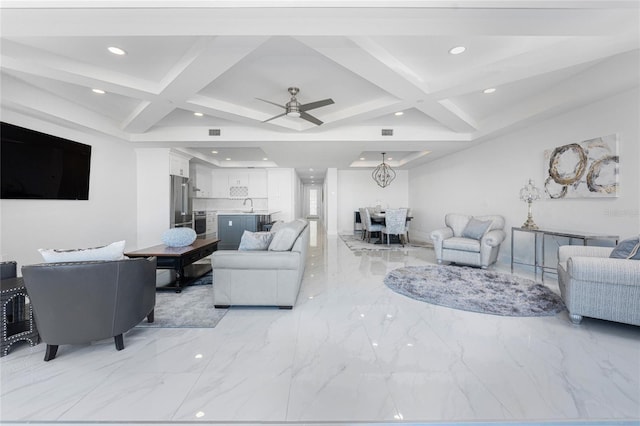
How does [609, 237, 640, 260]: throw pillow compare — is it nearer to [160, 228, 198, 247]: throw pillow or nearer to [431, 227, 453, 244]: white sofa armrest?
[431, 227, 453, 244]: white sofa armrest

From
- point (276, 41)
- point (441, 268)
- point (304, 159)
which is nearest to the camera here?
point (276, 41)

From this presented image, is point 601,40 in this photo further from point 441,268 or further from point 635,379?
point 441,268

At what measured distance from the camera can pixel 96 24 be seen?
1.92 m

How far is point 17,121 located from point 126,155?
1.96 m

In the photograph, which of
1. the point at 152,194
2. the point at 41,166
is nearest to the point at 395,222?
the point at 152,194

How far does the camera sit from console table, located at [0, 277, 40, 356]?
1895 millimetres

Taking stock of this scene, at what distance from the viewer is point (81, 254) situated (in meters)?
1.95

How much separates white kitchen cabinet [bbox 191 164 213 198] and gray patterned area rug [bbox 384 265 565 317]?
22.2 ft

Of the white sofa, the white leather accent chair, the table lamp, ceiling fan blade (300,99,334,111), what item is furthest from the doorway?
the white sofa

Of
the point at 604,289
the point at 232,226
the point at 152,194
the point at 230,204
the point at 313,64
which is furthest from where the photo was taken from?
the point at 230,204

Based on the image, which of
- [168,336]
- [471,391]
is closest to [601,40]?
[471,391]

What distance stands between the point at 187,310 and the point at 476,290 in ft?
11.1

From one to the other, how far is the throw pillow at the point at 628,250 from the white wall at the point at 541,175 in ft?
3.10

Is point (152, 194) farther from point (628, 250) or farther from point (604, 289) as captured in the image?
point (628, 250)
